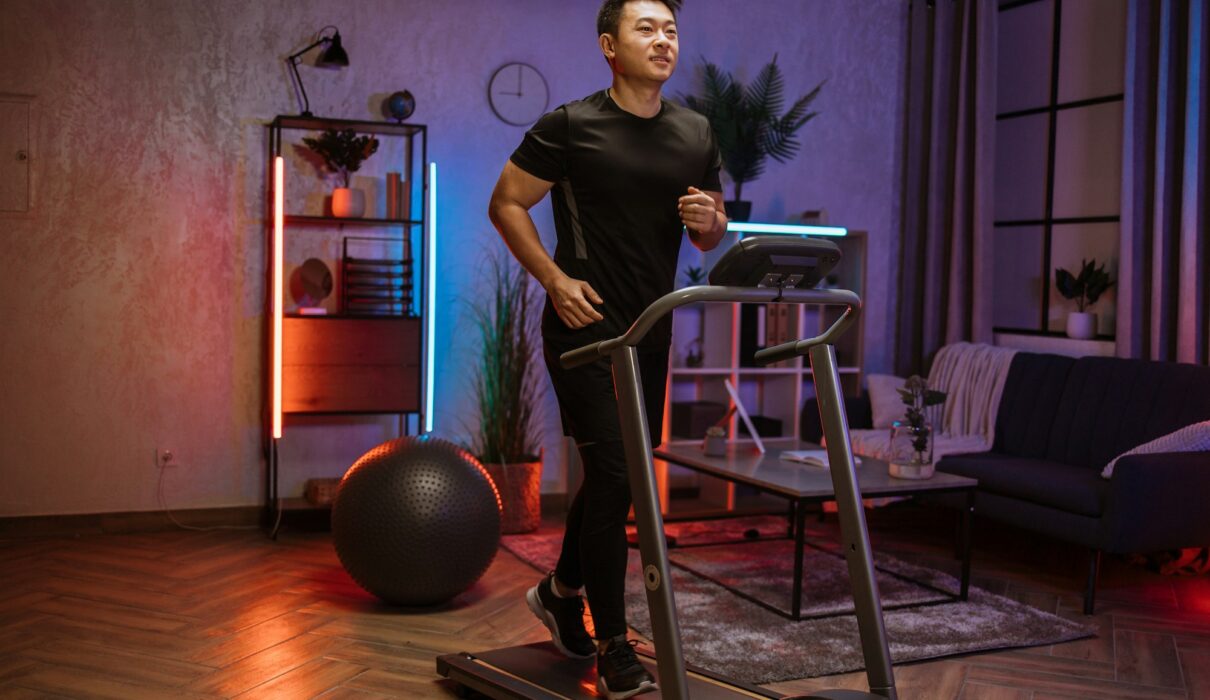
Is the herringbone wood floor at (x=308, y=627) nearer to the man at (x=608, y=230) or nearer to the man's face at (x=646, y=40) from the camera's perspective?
the man at (x=608, y=230)

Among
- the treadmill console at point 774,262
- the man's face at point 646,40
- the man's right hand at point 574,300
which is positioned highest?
the man's face at point 646,40

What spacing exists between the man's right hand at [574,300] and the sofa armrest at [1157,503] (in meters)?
2.29

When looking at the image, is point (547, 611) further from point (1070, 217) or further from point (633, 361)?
point (1070, 217)

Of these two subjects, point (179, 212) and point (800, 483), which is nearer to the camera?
point (800, 483)

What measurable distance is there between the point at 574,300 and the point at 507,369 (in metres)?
2.57

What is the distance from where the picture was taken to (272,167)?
15.9 feet

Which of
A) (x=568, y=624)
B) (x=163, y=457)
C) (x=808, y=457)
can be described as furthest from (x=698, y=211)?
(x=163, y=457)

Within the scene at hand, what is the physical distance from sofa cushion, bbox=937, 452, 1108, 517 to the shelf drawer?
7.69 feet

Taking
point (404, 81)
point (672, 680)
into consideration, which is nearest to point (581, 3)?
point (404, 81)

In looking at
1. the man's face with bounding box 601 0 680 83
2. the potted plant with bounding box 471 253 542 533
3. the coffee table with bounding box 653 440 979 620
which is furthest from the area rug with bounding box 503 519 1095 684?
the man's face with bounding box 601 0 680 83

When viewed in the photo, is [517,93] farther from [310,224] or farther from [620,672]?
[620,672]

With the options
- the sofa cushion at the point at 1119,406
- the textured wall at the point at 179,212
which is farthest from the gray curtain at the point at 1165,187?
the textured wall at the point at 179,212

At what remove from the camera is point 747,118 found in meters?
5.46

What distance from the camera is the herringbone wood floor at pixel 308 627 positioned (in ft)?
9.93
